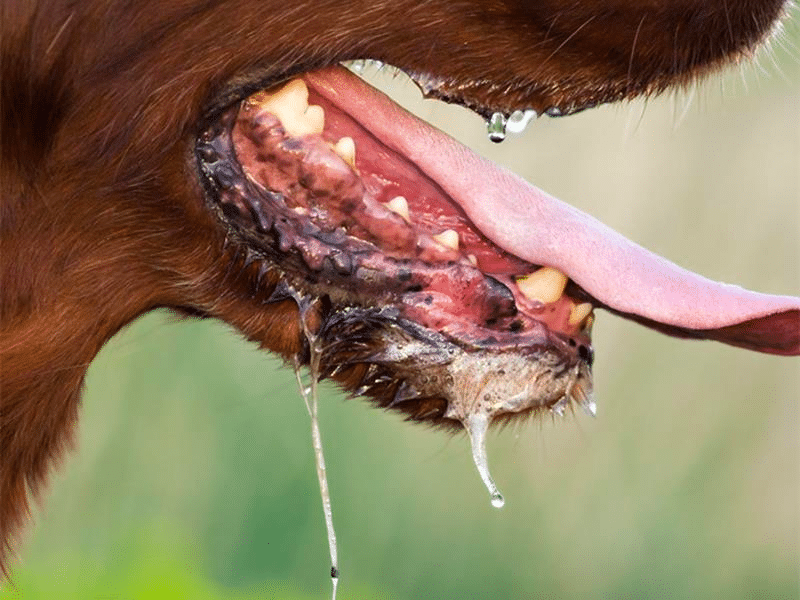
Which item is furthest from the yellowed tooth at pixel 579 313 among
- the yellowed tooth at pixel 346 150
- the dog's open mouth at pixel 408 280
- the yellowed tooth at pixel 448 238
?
the yellowed tooth at pixel 346 150

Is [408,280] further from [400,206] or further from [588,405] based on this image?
[588,405]

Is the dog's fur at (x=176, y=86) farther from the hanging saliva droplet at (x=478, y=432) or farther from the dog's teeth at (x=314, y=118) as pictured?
the hanging saliva droplet at (x=478, y=432)

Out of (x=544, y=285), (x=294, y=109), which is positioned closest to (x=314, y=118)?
(x=294, y=109)

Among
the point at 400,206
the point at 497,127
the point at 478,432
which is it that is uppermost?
the point at 497,127

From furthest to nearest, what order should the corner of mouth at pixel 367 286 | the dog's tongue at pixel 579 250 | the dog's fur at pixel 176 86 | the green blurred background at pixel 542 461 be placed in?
the green blurred background at pixel 542 461
the dog's tongue at pixel 579 250
the corner of mouth at pixel 367 286
the dog's fur at pixel 176 86

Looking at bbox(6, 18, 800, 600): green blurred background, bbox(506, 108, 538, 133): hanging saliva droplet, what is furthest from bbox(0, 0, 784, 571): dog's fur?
bbox(6, 18, 800, 600): green blurred background

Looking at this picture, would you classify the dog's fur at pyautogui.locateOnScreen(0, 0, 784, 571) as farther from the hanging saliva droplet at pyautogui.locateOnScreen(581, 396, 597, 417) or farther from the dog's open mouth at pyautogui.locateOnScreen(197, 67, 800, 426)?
the hanging saliva droplet at pyautogui.locateOnScreen(581, 396, 597, 417)
